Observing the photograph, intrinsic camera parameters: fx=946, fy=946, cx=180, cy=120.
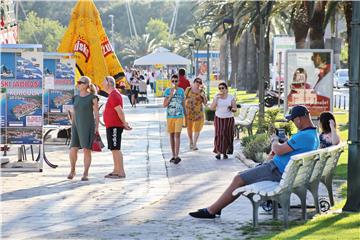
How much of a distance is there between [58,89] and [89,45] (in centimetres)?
166

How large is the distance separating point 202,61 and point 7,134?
6439 centimetres

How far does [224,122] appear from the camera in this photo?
741 inches

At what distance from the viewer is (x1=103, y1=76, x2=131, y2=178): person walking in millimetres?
15383

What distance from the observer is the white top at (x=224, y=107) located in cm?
1872

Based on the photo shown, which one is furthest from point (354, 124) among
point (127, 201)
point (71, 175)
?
point (71, 175)

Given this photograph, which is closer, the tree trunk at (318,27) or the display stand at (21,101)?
the display stand at (21,101)

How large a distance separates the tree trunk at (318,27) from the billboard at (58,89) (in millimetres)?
11464

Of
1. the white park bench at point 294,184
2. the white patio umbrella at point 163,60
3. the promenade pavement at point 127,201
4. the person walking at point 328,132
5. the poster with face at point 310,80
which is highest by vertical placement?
the white patio umbrella at point 163,60

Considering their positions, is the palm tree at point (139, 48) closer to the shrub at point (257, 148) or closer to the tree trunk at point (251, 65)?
the tree trunk at point (251, 65)

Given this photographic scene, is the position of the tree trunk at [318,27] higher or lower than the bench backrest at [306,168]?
higher

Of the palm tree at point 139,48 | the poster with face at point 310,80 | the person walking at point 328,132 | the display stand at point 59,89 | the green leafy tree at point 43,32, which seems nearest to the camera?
the person walking at point 328,132

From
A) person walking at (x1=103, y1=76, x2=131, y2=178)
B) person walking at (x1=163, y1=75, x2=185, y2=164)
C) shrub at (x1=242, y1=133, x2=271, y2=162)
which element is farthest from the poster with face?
person walking at (x1=103, y1=76, x2=131, y2=178)

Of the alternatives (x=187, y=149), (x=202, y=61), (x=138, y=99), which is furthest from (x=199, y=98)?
(x=202, y=61)

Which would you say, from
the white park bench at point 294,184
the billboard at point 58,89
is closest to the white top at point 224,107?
the billboard at point 58,89
